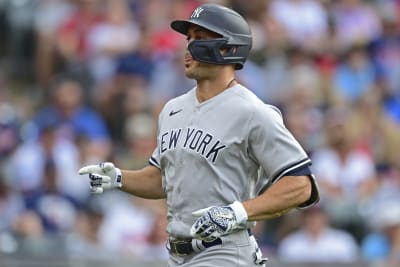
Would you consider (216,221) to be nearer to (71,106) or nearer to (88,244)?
(88,244)

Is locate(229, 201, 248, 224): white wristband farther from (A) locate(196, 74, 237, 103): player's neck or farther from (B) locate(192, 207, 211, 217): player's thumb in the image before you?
(A) locate(196, 74, 237, 103): player's neck

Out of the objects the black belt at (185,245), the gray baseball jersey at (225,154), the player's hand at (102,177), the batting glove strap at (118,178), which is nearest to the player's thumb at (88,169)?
the player's hand at (102,177)

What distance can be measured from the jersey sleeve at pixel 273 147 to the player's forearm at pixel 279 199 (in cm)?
7

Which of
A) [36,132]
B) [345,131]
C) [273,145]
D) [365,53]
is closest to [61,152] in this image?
[36,132]

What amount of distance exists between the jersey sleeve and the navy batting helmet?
359mm

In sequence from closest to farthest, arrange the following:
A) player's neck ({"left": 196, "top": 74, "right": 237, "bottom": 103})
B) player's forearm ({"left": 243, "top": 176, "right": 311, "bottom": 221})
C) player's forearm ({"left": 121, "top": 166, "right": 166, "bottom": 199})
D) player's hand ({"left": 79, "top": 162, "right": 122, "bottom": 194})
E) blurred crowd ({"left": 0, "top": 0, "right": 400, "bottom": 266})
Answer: player's forearm ({"left": 243, "top": 176, "right": 311, "bottom": 221})
player's neck ({"left": 196, "top": 74, "right": 237, "bottom": 103})
player's hand ({"left": 79, "top": 162, "right": 122, "bottom": 194})
player's forearm ({"left": 121, "top": 166, "right": 166, "bottom": 199})
blurred crowd ({"left": 0, "top": 0, "right": 400, "bottom": 266})

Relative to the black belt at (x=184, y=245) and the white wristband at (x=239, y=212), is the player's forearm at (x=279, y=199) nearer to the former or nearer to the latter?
the white wristband at (x=239, y=212)

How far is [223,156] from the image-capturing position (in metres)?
6.07

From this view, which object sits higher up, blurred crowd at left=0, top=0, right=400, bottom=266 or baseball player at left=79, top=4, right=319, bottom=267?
blurred crowd at left=0, top=0, right=400, bottom=266

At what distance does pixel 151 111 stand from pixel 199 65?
19.5ft

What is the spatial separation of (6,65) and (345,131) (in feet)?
13.3

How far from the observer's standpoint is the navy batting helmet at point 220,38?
241 inches

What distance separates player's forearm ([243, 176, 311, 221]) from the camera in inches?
229

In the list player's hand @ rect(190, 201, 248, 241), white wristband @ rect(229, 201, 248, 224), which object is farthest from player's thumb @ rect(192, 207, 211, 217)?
white wristband @ rect(229, 201, 248, 224)
